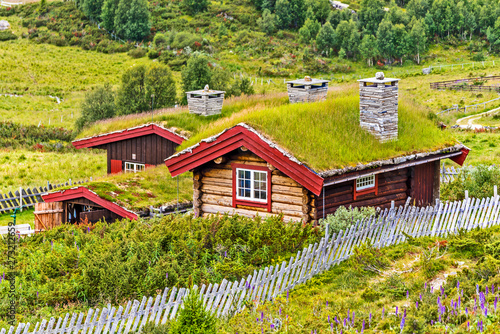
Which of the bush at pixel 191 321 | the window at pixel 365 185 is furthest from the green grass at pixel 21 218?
the bush at pixel 191 321

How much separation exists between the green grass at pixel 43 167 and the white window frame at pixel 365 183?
1903 centimetres

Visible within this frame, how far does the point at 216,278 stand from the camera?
41.5 feet

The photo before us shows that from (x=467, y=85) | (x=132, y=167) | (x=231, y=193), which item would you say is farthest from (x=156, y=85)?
(x=467, y=85)

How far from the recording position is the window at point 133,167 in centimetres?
2659

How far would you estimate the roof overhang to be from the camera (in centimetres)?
1590

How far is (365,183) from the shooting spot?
1781 cm

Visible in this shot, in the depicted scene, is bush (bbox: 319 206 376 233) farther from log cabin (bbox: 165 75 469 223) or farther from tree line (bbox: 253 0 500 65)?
tree line (bbox: 253 0 500 65)

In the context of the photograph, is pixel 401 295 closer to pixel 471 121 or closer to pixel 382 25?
pixel 471 121

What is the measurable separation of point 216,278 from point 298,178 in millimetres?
4027

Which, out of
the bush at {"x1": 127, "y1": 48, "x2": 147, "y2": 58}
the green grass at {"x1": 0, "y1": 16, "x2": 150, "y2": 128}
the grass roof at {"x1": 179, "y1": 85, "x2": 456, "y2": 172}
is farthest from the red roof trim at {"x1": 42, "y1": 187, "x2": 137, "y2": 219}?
the bush at {"x1": 127, "y1": 48, "x2": 147, "y2": 58}

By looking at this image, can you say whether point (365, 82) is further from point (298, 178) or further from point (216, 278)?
point (216, 278)

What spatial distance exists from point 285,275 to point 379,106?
715cm

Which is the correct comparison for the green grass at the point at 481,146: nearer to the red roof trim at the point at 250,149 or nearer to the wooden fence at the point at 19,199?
the red roof trim at the point at 250,149

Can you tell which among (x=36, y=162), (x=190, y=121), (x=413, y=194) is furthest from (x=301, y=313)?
(x=36, y=162)
